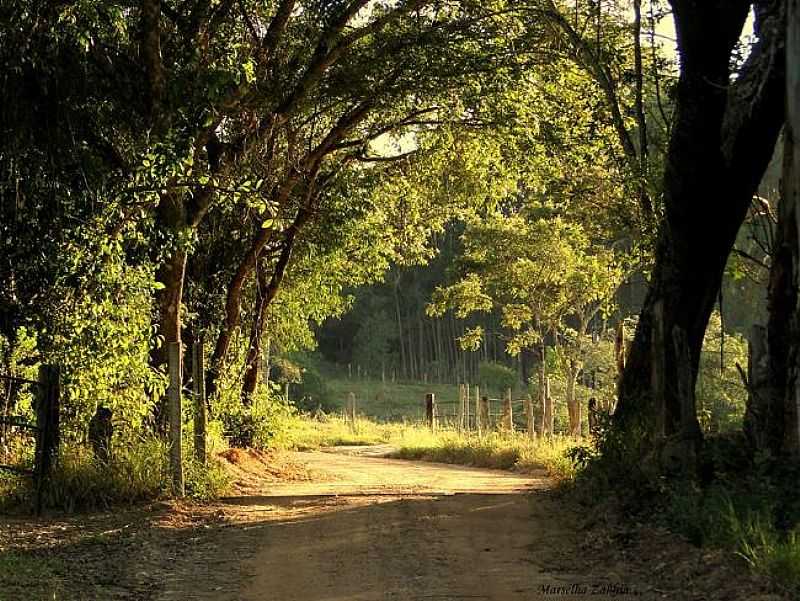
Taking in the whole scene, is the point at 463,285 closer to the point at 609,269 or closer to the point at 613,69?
the point at 609,269

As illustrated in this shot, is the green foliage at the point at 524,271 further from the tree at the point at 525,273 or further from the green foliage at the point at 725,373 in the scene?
the green foliage at the point at 725,373

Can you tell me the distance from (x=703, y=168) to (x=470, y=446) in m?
14.0

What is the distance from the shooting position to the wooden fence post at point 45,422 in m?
11.2

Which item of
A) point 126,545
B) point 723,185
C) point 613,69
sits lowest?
point 126,545

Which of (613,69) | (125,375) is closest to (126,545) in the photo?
(125,375)

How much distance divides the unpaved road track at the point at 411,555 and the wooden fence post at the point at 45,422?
2.10 m

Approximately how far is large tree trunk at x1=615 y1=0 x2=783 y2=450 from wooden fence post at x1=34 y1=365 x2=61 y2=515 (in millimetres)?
6344

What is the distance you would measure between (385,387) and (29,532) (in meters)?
54.2

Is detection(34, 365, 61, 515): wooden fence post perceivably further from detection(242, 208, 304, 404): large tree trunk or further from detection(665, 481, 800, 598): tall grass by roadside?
detection(242, 208, 304, 404): large tree trunk

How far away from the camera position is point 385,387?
6419 centimetres

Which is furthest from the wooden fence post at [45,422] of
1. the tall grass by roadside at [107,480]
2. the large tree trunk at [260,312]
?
the large tree trunk at [260,312]

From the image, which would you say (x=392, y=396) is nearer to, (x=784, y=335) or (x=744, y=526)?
(x=784, y=335)

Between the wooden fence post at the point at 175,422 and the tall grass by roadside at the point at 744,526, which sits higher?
the wooden fence post at the point at 175,422

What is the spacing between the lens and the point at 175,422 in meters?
12.0
